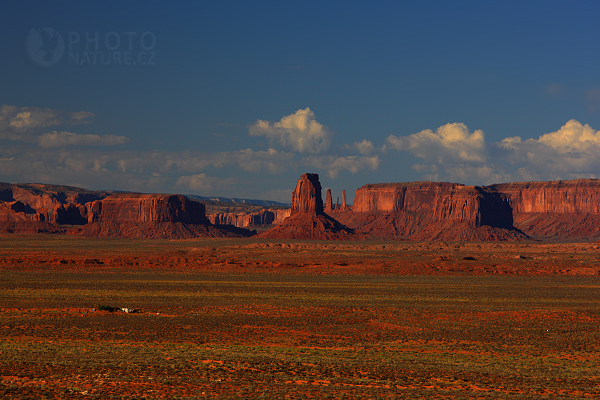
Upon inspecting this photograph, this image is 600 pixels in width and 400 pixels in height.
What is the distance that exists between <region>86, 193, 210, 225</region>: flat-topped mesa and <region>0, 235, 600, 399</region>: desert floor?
125 m

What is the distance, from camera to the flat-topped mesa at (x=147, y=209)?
183375 mm

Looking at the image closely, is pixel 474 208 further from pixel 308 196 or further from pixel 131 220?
pixel 131 220

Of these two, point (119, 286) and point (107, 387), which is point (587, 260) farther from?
point (107, 387)

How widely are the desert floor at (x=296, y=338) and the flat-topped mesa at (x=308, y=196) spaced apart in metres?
110

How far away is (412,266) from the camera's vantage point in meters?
77.5

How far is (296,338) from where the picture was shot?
27719 millimetres

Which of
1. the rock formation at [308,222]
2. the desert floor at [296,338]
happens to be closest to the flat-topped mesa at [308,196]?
the rock formation at [308,222]

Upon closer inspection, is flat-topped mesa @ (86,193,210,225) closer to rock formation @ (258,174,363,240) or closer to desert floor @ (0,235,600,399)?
rock formation @ (258,174,363,240)

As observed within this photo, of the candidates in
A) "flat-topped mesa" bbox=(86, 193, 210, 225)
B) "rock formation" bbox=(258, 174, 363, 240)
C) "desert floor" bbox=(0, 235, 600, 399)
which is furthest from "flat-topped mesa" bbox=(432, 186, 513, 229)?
"desert floor" bbox=(0, 235, 600, 399)

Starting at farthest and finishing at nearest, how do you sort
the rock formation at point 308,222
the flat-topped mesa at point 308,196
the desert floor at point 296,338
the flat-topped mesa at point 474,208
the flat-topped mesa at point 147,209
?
the flat-topped mesa at point 147,209, the flat-topped mesa at point 474,208, the flat-topped mesa at point 308,196, the rock formation at point 308,222, the desert floor at point 296,338

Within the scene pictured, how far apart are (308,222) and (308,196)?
9.80 m

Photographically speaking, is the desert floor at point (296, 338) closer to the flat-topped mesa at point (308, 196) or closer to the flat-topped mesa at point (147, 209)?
the flat-topped mesa at point (308, 196)

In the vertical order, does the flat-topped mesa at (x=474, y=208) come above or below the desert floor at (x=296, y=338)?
above

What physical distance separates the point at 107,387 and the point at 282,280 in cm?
4313
